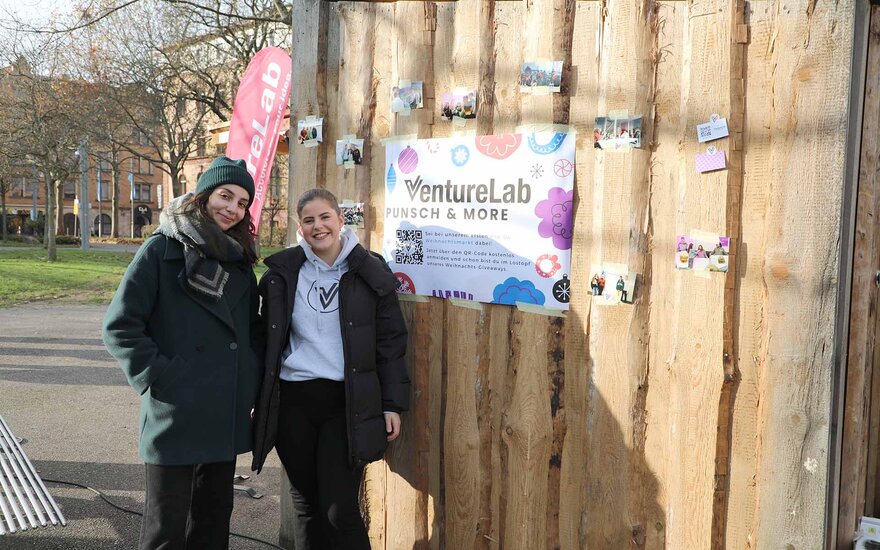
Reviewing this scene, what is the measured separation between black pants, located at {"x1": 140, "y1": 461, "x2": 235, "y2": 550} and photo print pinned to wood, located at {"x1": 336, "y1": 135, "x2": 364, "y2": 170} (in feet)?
5.38

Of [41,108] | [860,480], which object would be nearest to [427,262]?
[860,480]

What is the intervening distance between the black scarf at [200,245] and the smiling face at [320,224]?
0.35m

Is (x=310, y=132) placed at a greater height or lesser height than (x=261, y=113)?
lesser

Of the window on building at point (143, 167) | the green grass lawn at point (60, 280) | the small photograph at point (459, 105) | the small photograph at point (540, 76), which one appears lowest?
the green grass lawn at point (60, 280)

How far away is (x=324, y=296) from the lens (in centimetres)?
323

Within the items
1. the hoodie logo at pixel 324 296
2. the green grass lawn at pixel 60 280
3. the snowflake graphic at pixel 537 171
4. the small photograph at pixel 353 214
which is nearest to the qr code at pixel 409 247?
the small photograph at pixel 353 214

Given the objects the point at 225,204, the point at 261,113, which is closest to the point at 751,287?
the point at 225,204

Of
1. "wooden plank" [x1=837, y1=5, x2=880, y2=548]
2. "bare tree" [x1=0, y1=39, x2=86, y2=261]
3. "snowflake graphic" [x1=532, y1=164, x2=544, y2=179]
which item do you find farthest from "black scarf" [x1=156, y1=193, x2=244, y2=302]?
"bare tree" [x1=0, y1=39, x2=86, y2=261]

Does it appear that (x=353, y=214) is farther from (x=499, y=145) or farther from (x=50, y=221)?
(x=50, y=221)

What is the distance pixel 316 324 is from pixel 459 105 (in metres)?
1.24

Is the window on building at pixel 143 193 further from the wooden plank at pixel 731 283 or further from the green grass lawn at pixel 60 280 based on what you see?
the wooden plank at pixel 731 283

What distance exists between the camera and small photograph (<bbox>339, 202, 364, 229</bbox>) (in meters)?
3.75

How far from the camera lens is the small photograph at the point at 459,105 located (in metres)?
3.33

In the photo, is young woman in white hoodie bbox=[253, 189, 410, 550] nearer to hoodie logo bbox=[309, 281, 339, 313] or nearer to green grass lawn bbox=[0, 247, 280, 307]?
hoodie logo bbox=[309, 281, 339, 313]
